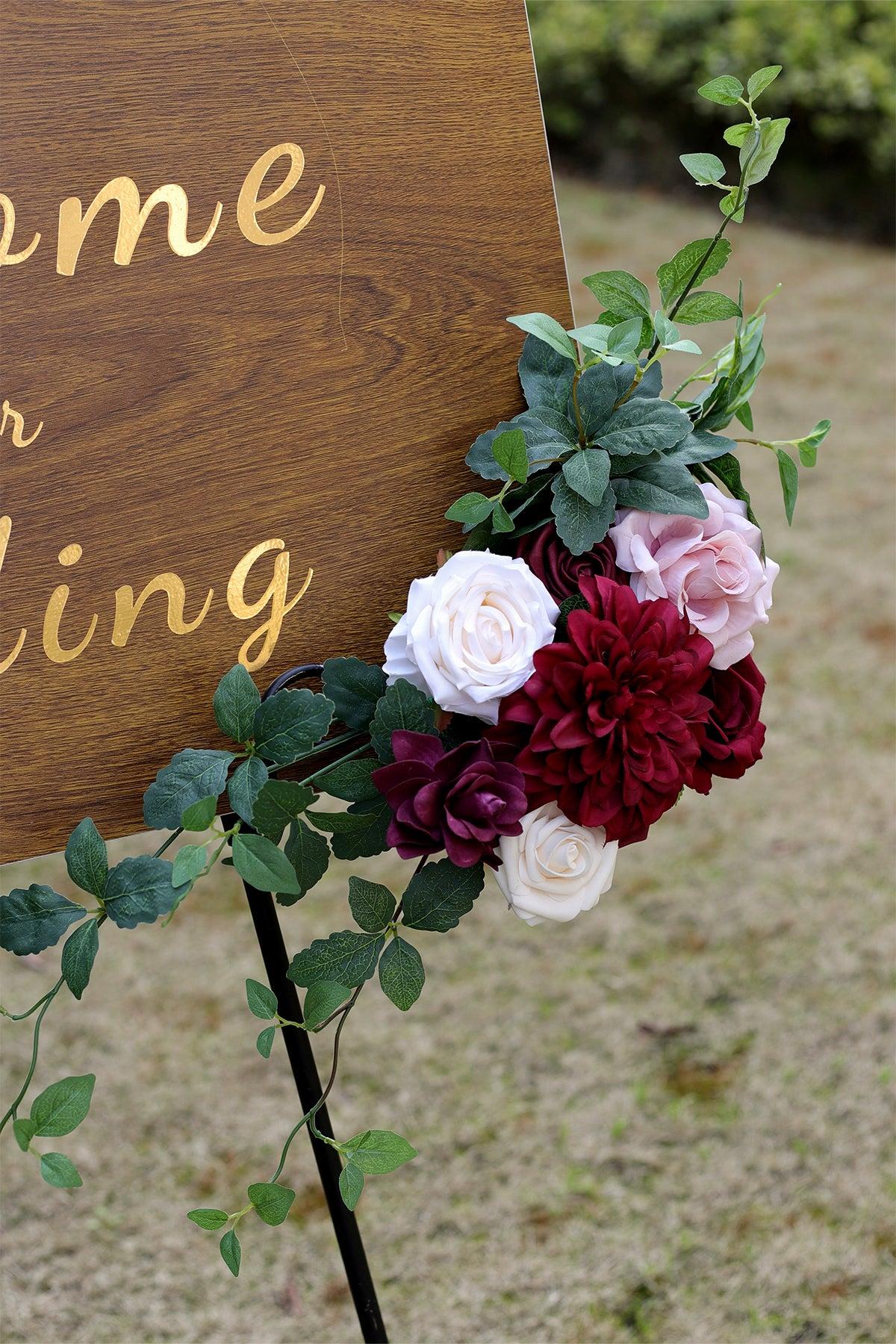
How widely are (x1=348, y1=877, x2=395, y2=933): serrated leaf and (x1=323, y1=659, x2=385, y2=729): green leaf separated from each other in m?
0.11

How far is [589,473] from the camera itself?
794mm

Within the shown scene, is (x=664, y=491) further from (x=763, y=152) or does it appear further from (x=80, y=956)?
(x=80, y=956)

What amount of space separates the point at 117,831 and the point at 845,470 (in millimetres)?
2996

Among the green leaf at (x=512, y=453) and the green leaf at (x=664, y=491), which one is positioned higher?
the green leaf at (x=512, y=453)

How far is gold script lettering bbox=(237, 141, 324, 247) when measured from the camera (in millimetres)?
789

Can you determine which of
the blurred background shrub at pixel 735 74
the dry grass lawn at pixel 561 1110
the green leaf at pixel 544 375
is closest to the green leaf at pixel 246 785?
the green leaf at pixel 544 375

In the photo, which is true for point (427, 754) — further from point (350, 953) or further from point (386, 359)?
point (386, 359)

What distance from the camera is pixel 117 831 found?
80 cm

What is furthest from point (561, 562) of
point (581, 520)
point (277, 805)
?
point (277, 805)

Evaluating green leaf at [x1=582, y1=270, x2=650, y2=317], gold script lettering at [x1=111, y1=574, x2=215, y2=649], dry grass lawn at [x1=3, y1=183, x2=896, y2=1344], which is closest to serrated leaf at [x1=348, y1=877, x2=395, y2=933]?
gold script lettering at [x1=111, y1=574, x2=215, y2=649]

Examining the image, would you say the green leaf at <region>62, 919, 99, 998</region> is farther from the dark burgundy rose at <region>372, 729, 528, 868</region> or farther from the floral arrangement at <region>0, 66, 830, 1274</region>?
the dark burgundy rose at <region>372, 729, 528, 868</region>

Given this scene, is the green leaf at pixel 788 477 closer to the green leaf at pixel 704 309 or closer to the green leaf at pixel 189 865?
the green leaf at pixel 704 309

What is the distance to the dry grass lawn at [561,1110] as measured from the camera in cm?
155

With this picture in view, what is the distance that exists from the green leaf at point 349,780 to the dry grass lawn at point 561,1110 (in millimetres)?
1021
